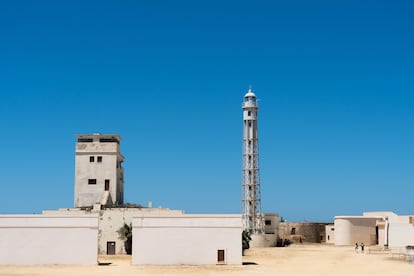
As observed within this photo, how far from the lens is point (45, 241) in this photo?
42156 millimetres

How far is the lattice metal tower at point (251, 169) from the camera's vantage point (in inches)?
2616

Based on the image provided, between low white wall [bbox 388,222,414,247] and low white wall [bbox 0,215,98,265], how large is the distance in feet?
98.1

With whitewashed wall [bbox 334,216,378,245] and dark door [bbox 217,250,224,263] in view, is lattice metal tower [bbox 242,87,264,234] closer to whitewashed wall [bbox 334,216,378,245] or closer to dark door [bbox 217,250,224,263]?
whitewashed wall [bbox 334,216,378,245]

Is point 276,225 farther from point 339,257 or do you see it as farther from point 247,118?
point 339,257

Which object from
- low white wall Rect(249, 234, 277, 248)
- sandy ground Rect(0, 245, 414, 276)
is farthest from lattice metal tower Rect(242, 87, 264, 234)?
sandy ground Rect(0, 245, 414, 276)

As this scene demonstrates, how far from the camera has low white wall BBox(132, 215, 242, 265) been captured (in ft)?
137

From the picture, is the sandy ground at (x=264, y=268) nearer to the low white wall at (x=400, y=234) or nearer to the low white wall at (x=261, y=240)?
the low white wall at (x=400, y=234)

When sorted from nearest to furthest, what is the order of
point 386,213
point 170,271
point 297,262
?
point 170,271, point 297,262, point 386,213

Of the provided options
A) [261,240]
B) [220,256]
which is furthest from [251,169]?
[220,256]

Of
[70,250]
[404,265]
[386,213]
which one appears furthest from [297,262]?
[386,213]

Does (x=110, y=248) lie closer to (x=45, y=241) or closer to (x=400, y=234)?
(x=45, y=241)

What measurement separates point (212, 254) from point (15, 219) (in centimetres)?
1268

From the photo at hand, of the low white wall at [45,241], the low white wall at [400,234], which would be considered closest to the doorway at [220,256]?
the low white wall at [45,241]

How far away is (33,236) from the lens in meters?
42.2
